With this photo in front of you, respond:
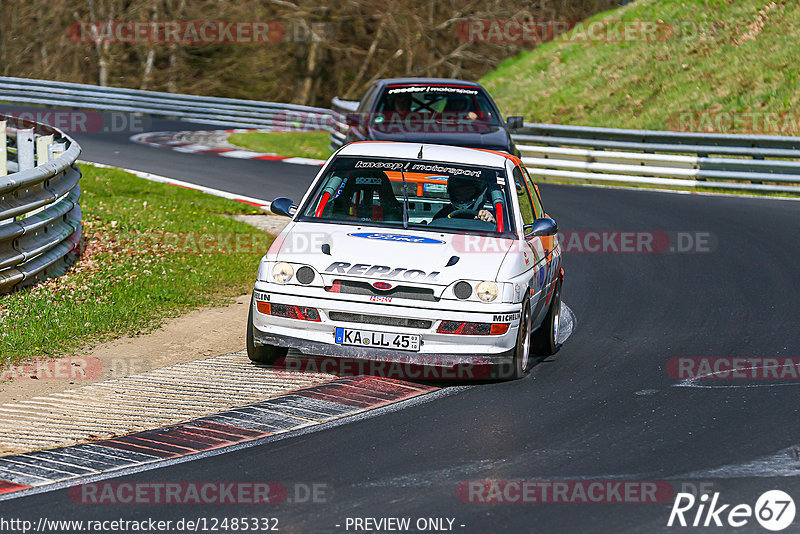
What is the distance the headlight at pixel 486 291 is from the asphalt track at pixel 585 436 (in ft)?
2.13

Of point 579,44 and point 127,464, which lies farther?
point 579,44

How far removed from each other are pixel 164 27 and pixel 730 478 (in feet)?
140

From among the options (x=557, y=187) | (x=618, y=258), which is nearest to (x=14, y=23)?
(x=557, y=187)

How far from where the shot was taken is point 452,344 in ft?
Answer: 26.6

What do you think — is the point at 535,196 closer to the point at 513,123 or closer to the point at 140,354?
the point at 140,354

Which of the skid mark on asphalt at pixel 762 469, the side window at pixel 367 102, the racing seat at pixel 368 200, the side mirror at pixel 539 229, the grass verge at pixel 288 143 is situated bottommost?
the grass verge at pixel 288 143

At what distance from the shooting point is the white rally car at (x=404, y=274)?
809 cm

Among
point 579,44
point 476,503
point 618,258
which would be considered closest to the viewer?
point 476,503

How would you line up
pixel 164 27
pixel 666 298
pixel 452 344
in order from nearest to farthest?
1. pixel 452 344
2. pixel 666 298
3. pixel 164 27

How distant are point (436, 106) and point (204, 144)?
411 inches

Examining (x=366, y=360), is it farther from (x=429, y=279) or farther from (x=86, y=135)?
(x=86, y=135)

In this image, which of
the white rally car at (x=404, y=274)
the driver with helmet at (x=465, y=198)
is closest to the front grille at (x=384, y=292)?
the white rally car at (x=404, y=274)

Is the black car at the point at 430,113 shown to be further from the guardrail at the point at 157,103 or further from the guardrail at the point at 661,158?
the guardrail at the point at 157,103

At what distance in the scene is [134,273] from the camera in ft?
39.2
